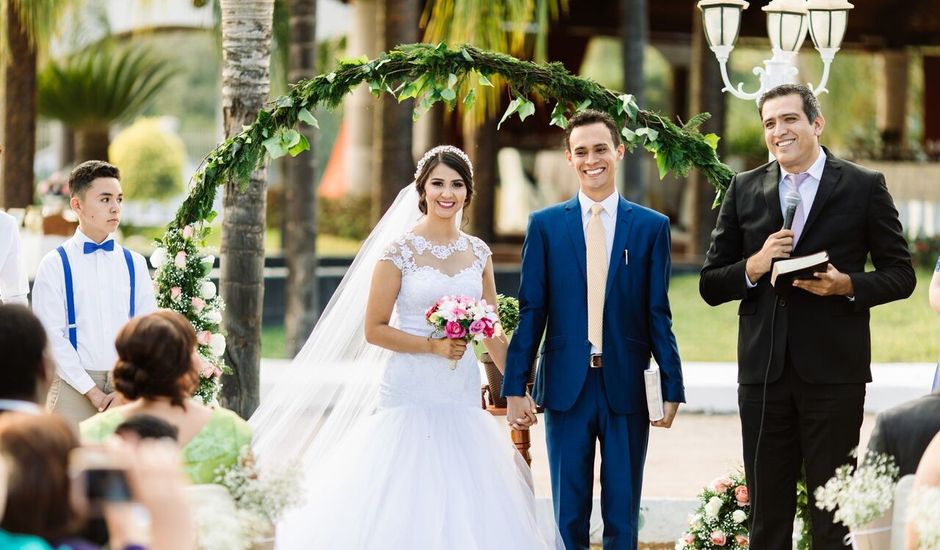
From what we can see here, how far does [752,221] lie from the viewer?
564cm

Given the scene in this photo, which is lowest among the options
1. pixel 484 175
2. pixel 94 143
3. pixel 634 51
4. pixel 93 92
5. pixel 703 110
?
pixel 484 175

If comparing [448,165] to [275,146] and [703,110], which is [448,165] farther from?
[703,110]

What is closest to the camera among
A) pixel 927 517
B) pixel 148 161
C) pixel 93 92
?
pixel 927 517

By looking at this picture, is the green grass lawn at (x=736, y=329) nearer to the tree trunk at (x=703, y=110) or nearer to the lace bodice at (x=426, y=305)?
the tree trunk at (x=703, y=110)

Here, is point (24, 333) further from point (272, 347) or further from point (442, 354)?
point (272, 347)

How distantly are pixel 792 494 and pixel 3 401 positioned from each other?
314 centimetres

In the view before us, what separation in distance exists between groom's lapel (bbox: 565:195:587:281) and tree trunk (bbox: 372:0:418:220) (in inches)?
357

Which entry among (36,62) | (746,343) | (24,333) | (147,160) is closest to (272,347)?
(36,62)

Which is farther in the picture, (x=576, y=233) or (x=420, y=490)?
(x=420, y=490)

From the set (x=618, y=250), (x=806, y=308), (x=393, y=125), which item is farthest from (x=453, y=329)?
(x=393, y=125)

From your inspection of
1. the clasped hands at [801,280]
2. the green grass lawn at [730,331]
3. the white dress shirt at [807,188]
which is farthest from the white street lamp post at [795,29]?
the green grass lawn at [730,331]

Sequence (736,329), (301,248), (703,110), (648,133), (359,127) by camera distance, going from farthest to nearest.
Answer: (359,127), (703,110), (736,329), (301,248), (648,133)

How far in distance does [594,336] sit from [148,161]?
32549mm

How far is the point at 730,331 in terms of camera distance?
56.5ft
